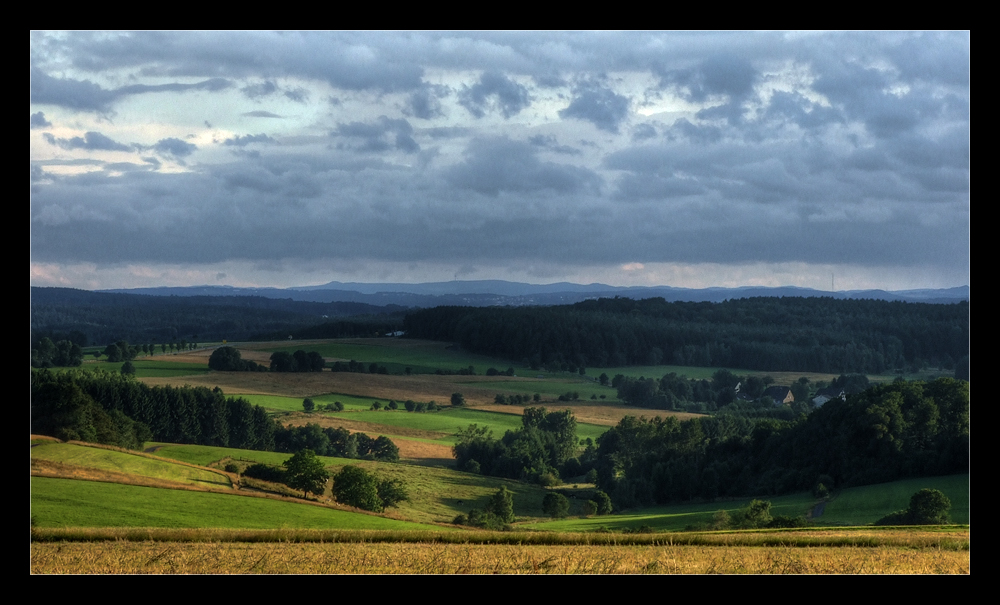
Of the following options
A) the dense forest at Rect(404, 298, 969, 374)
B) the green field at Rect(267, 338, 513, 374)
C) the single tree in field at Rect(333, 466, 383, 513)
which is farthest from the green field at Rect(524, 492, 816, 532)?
the dense forest at Rect(404, 298, 969, 374)

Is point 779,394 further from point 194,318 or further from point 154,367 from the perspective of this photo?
point 194,318

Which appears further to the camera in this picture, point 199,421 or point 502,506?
point 199,421

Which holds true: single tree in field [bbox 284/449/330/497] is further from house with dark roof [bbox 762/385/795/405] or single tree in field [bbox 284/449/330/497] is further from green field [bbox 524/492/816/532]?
house with dark roof [bbox 762/385/795/405]

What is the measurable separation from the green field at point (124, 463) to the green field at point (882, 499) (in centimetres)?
2727

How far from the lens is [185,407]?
139ft

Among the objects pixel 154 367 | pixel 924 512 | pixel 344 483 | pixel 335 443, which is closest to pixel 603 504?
pixel 344 483

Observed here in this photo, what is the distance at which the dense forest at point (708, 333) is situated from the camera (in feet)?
200

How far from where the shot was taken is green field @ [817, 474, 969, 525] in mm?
30069

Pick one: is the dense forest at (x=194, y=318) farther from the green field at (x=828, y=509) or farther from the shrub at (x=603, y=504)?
the green field at (x=828, y=509)

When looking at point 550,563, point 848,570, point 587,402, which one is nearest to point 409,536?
point 550,563

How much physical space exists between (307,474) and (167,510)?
696 cm

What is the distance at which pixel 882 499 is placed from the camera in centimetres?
3269

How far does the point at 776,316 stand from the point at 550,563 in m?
54.6

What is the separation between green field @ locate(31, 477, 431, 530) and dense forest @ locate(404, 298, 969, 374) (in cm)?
3697
